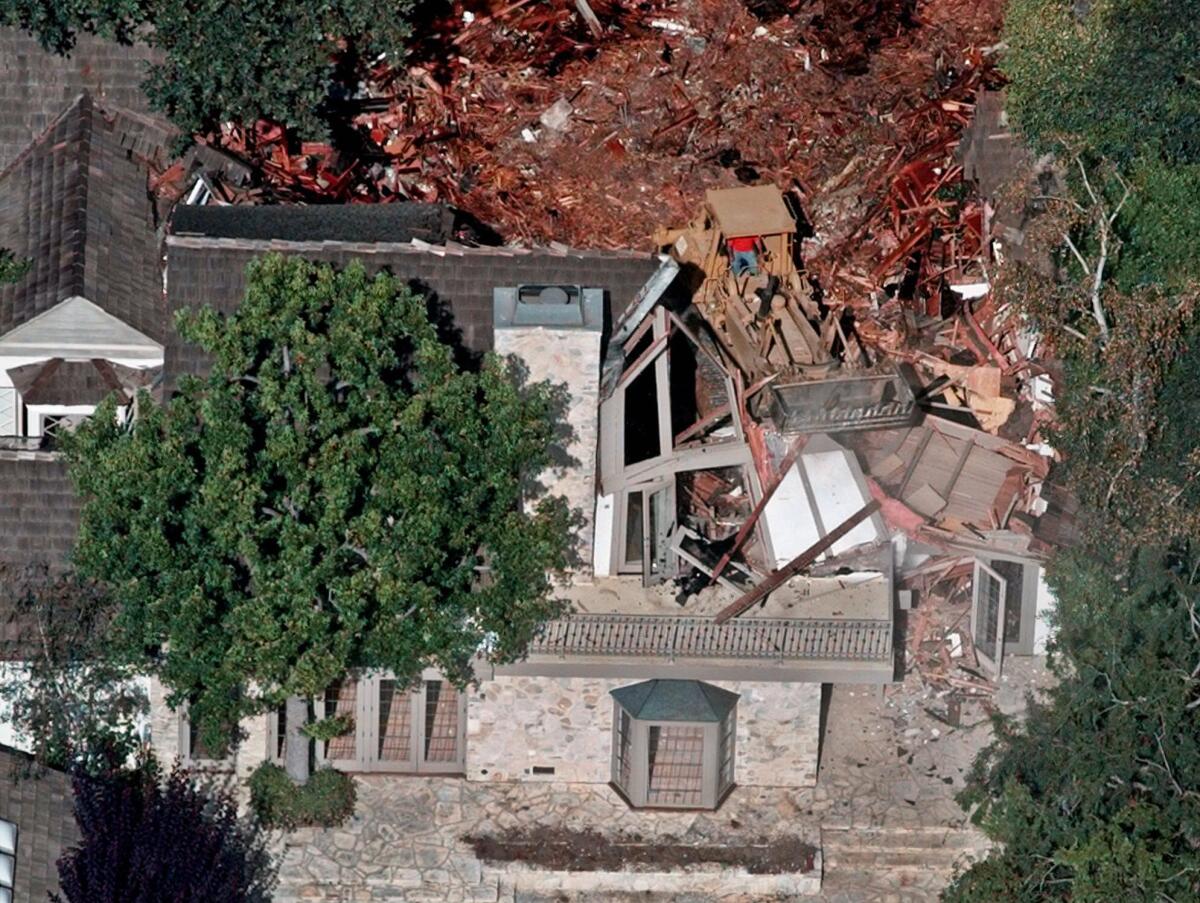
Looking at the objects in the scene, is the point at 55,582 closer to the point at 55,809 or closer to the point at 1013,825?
the point at 55,809

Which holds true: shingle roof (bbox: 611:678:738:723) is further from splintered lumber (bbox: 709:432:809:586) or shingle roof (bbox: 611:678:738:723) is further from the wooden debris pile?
the wooden debris pile

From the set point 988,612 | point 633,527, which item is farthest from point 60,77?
point 988,612

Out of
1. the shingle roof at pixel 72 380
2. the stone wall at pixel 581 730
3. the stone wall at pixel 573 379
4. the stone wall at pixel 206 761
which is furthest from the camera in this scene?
the shingle roof at pixel 72 380

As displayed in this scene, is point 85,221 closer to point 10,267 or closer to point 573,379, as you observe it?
point 10,267

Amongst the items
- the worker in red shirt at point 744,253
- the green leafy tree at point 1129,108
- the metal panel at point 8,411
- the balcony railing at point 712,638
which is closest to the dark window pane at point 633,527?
the balcony railing at point 712,638

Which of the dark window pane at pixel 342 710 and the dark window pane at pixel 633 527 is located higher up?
the dark window pane at pixel 633 527

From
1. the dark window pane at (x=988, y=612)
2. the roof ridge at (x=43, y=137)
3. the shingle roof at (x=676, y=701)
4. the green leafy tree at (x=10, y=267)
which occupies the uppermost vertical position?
the roof ridge at (x=43, y=137)

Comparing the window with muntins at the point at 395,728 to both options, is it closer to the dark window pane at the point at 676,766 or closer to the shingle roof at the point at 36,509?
the dark window pane at the point at 676,766
